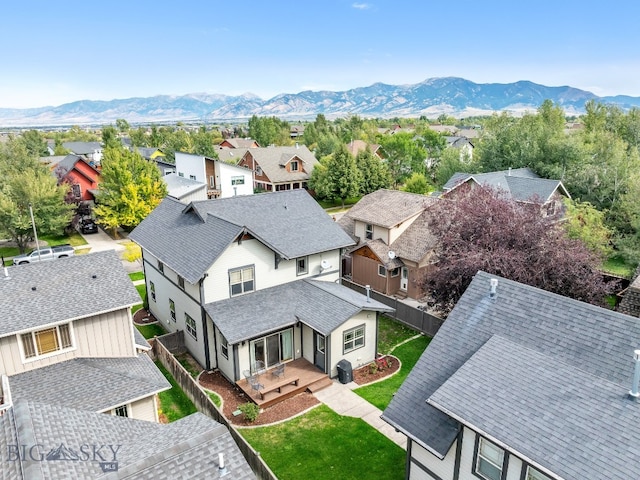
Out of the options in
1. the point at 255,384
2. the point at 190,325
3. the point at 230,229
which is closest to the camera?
the point at 255,384

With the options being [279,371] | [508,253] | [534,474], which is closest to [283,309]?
[279,371]

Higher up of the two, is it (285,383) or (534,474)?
(534,474)

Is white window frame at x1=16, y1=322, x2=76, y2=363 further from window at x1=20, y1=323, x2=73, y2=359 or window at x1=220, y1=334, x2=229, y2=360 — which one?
window at x1=220, y1=334, x2=229, y2=360

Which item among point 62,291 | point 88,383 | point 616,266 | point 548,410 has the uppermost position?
point 62,291

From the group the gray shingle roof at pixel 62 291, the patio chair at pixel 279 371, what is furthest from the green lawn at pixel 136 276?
the patio chair at pixel 279 371

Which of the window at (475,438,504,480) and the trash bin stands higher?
the window at (475,438,504,480)

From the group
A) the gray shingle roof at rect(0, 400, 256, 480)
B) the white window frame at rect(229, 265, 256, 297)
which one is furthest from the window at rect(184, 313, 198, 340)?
the gray shingle roof at rect(0, 400, 256, 480)

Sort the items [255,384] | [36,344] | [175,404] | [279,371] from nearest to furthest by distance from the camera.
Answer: [36,344] < [175,404] < [255,384] < [279,371]

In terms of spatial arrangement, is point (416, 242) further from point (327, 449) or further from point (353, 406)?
point (327, 449)
